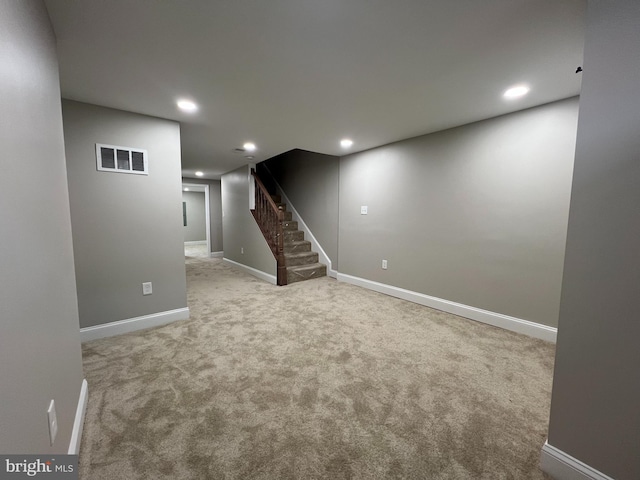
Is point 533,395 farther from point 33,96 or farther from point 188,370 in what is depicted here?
point 33,96

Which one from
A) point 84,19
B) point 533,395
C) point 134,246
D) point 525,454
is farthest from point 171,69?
point 533,395

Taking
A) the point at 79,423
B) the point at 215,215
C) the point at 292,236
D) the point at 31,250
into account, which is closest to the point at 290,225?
the point at 292,236

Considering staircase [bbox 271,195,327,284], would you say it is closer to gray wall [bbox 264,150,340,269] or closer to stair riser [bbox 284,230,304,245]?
stair riser [bbox 284,230,304,245]

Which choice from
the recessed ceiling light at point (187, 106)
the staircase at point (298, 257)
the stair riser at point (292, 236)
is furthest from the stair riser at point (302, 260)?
the recessed ceiling light at point (187, 106)

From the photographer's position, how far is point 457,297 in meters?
3.05

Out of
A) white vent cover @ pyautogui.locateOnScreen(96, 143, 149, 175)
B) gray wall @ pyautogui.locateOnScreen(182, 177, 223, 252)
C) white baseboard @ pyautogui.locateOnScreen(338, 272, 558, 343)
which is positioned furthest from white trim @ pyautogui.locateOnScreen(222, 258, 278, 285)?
white vent cover @ pyautogui.locateOnScreen(96, 143, 149, 175)

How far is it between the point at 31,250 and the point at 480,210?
3.39 metres

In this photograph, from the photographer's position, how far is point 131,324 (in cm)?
259

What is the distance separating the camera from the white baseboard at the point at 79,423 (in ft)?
3.92

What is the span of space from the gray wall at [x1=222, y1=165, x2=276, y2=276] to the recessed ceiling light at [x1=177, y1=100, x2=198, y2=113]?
2.53 m

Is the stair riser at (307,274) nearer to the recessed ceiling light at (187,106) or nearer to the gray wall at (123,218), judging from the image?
the gray wall at (123,218)

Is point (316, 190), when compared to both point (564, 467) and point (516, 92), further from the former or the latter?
point (564, 467)

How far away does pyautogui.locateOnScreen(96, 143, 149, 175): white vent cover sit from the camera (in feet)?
7.76

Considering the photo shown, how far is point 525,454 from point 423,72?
2321 millimetres
